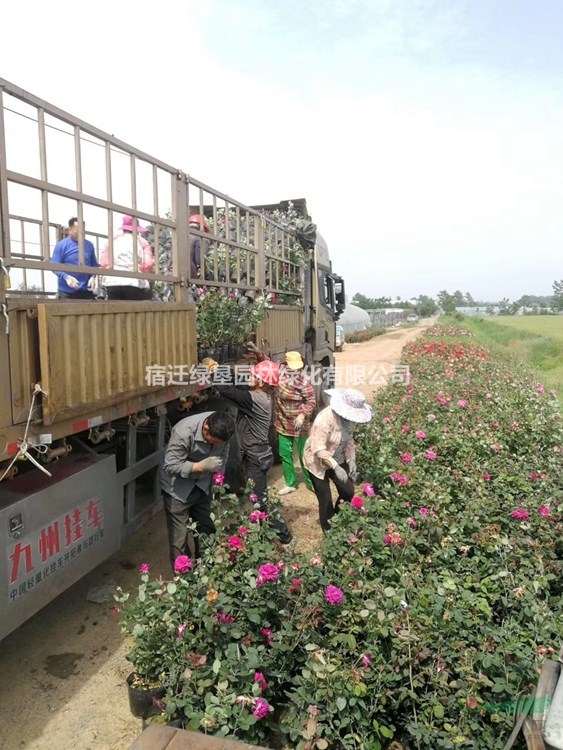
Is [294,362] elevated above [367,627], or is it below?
above

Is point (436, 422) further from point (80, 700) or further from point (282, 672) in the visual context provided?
point (80, 700)

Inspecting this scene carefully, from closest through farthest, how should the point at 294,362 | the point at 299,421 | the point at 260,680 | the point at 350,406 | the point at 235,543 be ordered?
the point at 260,680, the point at 235,543, the point at 350,406, the point at 299,421, the point at 294,362

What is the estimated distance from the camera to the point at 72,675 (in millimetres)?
3205

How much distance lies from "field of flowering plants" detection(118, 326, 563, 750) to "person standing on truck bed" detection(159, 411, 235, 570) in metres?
0.47

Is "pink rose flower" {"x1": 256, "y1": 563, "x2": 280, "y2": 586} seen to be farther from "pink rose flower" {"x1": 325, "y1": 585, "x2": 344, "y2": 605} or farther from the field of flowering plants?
"pink rose flower" {"x1": 325, "y1": 585, "x2": 344, "y2": 605}

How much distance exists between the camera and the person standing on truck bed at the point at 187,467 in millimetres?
3607

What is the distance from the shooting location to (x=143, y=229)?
3.88 m

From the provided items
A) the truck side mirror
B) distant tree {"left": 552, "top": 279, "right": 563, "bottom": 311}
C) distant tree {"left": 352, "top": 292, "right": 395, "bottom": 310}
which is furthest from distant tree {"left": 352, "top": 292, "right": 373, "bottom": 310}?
the truck side mirror

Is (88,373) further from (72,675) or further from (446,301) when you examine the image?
(446,301)

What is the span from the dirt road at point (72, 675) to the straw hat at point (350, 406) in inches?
76.0

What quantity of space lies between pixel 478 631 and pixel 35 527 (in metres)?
2.28

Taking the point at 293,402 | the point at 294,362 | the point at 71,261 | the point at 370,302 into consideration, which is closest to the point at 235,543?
the point at 71,261

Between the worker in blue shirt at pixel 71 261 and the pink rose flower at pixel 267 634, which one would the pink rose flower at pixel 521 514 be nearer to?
the pink rose flower at pixel 267 634

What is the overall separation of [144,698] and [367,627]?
1159 mm
